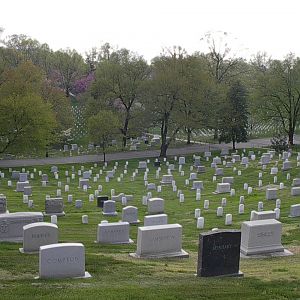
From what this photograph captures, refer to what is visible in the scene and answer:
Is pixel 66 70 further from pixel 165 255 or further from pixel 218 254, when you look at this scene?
pixel 218 254

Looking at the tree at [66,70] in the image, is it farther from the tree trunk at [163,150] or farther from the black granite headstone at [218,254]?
the black granite headstone at [218,254]

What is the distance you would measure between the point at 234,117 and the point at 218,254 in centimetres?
3748

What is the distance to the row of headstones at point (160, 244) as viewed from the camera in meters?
11.0

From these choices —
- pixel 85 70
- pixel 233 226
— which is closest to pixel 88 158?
pixel 233 226

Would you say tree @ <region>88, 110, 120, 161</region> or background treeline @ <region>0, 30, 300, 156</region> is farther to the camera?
background treeline @ <region>0, 30, 300, 156</region>

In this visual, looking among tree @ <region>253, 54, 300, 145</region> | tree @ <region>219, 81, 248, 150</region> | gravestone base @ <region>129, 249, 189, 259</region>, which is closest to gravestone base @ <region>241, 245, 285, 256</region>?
gravestone base @ <region>129, 249, 189, 259</region>

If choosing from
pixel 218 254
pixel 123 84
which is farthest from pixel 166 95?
pixel 218 254

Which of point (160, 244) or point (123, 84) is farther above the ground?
point (123, 84)

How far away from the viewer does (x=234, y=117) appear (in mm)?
48125

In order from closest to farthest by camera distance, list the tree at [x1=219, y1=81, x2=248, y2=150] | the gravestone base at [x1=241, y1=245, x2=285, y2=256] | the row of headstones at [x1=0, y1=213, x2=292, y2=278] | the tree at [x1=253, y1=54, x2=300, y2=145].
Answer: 1. the row of headstones at [x1=0, y1=213, x2=292, y2=278]
2. the gravestone base at [x1=241, y1=245, x2=285, y2=256]
3. the tree at [x1=219, y1=81, x2=248, y2=150]
4. the tree at [x1=253, y1=54, x2=300, y2=145]

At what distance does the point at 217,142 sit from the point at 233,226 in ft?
116

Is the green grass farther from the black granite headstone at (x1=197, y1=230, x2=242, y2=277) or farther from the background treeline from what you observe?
the background treeline

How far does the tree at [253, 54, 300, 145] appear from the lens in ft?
160

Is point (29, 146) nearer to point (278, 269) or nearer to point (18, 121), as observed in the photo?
point (18, 121)
